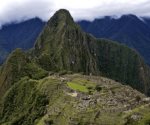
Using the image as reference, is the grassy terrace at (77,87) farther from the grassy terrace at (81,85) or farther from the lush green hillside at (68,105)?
the lush green hillside at (68,105)

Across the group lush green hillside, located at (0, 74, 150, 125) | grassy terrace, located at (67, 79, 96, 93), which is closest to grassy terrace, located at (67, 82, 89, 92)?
grassy terrace, located at (67, 79, 96, 93)

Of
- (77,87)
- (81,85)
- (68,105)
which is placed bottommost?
(81,85)

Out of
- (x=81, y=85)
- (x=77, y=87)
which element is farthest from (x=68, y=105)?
(x=81, y=85)

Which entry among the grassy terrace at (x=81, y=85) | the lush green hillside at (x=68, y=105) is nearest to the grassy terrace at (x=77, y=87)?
the grassy terrace at (x=81, y=85)

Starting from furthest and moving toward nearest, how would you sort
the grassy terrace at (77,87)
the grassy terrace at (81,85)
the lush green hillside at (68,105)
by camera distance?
the grassy terrace at (81,85)
the grassy terrace at (77,87)
the lush green hillside at (68,105)

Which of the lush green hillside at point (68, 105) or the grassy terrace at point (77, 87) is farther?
the grassy terrace at point (77, 87)

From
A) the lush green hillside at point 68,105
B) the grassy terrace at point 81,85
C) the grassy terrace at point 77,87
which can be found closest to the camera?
the lush green hillside at point 68,105

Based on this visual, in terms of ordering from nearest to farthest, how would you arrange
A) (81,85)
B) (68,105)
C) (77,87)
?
(68,105), (77,87), (81,85)

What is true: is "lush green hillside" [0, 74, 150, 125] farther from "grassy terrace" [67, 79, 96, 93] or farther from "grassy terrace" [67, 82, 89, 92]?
"grassy terrace" [67, 82, 89, 92]

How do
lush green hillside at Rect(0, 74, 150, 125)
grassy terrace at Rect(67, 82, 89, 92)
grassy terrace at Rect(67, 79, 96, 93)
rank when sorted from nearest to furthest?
lush green hillside at Rect(0, 74, 150, 125) → grassy terrace at Rect(67, 82, 89, 92) → grassy terrace at Rect(67, 79, 96, 93)

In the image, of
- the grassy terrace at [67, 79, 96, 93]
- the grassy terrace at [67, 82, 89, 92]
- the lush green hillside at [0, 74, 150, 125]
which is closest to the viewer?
the lush green hillside at [0, 74, 150, 125]

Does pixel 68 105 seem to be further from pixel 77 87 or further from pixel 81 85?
pixel 81 85
